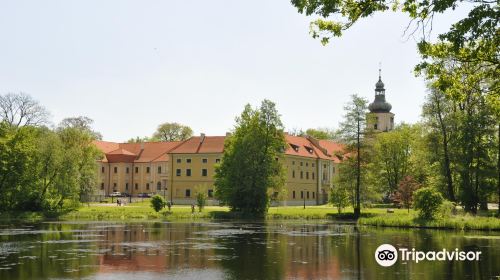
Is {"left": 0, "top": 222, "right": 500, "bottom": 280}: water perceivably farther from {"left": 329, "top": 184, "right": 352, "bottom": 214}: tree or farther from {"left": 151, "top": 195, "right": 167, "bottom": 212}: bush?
{"left": 151, "top": 195, "right": 167, "bottom": 212}: bush

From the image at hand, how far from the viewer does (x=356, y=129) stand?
214 ft

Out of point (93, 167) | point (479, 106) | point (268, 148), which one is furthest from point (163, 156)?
point (479, 106)

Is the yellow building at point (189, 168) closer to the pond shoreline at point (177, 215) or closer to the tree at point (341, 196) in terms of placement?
the pond shoreline at point (177, 215)

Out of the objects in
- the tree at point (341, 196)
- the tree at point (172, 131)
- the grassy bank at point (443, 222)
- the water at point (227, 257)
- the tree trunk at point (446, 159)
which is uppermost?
the tree at point (172, 131)

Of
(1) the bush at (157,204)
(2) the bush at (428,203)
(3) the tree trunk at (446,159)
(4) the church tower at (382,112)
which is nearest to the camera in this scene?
(2) the bush at (428,203)

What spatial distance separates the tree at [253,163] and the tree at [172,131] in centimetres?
5750

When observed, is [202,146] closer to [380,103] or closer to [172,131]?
[172,131]

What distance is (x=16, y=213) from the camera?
61594 millimetres

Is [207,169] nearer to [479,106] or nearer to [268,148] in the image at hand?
[268,148]

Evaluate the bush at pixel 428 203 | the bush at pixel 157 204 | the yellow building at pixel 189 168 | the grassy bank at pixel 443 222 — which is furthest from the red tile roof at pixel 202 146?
the bush at pixel 428 203

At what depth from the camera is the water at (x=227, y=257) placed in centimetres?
2073

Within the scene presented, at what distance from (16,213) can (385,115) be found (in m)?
86.4

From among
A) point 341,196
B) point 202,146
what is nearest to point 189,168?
point 202,146

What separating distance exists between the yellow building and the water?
4682 centimetres
